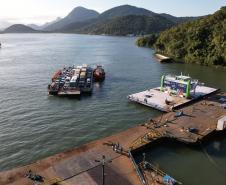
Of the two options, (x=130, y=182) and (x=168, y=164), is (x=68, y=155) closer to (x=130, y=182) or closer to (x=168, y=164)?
(x=130, y=182)

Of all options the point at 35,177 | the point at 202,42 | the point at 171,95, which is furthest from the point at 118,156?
the point at 202,42

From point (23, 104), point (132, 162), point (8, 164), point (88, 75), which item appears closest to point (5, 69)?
point (88, 75)

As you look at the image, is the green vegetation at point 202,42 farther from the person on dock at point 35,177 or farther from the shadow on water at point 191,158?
the person on dock at point 35,177

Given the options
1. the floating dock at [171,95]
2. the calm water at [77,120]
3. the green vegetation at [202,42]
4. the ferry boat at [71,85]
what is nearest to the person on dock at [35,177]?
the calm water at [77,120]

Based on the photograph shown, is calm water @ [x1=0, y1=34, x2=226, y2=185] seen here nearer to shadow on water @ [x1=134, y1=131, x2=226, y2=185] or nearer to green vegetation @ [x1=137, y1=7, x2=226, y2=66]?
shadow on water @ [x1=134, y1=131, x2=226, y2=185]

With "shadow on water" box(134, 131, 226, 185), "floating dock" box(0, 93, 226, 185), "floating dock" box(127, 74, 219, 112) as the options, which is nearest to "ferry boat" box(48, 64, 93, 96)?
"floating dock" box(127, 74, 219, 112)

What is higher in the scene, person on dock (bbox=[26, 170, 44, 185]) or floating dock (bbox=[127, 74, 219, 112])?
floating dock (bbox=[127, 74, 219, 112])
